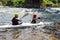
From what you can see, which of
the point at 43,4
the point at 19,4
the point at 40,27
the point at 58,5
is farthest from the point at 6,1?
the point at 40,27

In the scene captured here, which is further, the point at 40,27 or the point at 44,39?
the point at 40,27

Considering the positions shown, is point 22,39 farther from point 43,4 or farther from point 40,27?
point 43,4

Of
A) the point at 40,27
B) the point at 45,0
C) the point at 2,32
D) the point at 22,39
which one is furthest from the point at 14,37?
the point at 45,0

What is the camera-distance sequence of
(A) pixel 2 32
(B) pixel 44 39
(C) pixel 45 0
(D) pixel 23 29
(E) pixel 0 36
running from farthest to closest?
(C) pixel 45 0 → (D) pixel 23 29 → (A) pixel 2 32 → (E) pixel 0 36 → (B) pixel 44 39

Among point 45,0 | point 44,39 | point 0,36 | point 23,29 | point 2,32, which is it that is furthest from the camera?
point 45,0

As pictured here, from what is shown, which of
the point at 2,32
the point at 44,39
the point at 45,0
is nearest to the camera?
the point at 44,39

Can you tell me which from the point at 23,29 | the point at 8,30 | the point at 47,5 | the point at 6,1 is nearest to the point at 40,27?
the point at 23,29

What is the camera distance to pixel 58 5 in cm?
3838

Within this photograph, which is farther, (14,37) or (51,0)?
(51,0)

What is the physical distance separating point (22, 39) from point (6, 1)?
2756cm

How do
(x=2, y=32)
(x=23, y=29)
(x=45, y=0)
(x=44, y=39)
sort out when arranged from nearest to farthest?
(x=44, y=39) < (x=2, y=32) < (x=23, y=29) < (x=45, y=0)

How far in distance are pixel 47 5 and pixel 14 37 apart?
2459 centimetres

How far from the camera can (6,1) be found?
40.7 m

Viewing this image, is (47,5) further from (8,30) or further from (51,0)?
(8,30)
